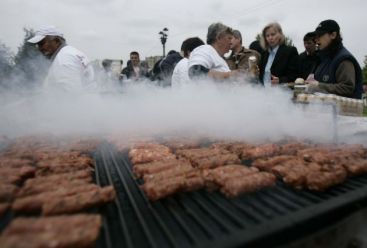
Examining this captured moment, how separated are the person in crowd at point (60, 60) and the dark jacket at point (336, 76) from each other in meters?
4.42

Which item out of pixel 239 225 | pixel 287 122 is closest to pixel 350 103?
pixel 287 122

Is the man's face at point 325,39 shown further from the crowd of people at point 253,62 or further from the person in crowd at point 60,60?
the person in crowd at point 60,60

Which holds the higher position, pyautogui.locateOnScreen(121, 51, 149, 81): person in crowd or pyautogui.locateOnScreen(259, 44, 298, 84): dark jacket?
pyautogui.locateOnScreen(121, 51, 149, 81): person in crowd

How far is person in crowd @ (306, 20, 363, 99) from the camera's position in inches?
174

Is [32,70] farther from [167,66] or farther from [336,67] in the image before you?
[336,67]

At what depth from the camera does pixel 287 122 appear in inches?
166

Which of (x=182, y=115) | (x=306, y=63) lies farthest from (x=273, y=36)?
(x=182, y=115)

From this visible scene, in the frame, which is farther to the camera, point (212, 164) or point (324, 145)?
point (324, 145)

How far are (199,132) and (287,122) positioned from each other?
1338mm

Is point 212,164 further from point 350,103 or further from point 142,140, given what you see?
point 350,103

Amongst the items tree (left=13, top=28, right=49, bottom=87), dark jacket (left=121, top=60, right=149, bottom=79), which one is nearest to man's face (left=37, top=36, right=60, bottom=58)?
tree (left=13, top=28, right=49, bottom=87)

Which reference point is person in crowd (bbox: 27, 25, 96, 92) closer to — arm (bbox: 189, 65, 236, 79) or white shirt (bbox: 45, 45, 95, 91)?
white shirt (bbox: 45, 45, 95, 91)

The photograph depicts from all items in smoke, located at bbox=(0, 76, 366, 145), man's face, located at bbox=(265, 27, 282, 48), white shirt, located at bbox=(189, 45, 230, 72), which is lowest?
smoke, located at bbox=(0, 76, 366, 145)

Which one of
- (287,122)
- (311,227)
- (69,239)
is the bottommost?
(311,227)
